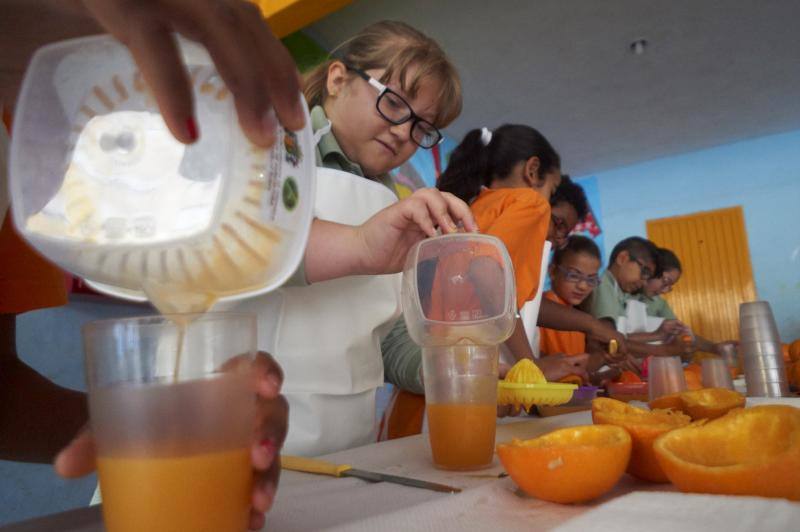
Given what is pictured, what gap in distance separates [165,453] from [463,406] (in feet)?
1.23

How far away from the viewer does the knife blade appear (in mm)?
524

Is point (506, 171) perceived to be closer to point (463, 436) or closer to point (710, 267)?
point (463, 436)

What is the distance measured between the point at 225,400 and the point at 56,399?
0.52 m

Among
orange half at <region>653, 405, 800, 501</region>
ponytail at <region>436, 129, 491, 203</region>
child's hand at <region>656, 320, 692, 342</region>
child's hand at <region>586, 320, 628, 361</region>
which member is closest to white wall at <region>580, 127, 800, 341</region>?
child's hand at <region>656, 320, 692, 342</region>

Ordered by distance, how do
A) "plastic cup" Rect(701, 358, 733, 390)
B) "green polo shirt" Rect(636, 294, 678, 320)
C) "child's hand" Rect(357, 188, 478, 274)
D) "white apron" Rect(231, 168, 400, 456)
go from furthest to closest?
"green polo shirt" Rect(636, 294, 678, 320) → "plastic cup" Rect(701, 358, 733, 390) → "white apron" Rect(231, 168, 400, 456) → "child's hand" Rect(357, 188, 478, 274)

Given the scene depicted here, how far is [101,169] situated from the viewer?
0.45 metres

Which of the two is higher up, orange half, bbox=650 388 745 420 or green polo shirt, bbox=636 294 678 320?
green polo shirt, bbox=636 294 678 320

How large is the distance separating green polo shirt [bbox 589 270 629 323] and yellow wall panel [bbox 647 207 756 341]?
233 cm

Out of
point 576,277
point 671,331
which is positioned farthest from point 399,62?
point 671,331

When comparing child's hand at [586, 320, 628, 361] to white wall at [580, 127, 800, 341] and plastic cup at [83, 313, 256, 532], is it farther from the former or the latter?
white wall at [580, 127, 800, 341]

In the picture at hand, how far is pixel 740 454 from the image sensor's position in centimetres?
44

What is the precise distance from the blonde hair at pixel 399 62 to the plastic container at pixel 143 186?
0.61 m

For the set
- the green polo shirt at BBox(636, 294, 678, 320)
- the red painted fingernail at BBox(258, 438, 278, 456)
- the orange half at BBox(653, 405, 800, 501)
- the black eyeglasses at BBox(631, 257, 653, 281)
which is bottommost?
the orange half at BBox(653, 405, 800, 501)

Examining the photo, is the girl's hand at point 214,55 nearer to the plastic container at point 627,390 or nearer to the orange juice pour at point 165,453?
the orange juice pour at point 165,453
